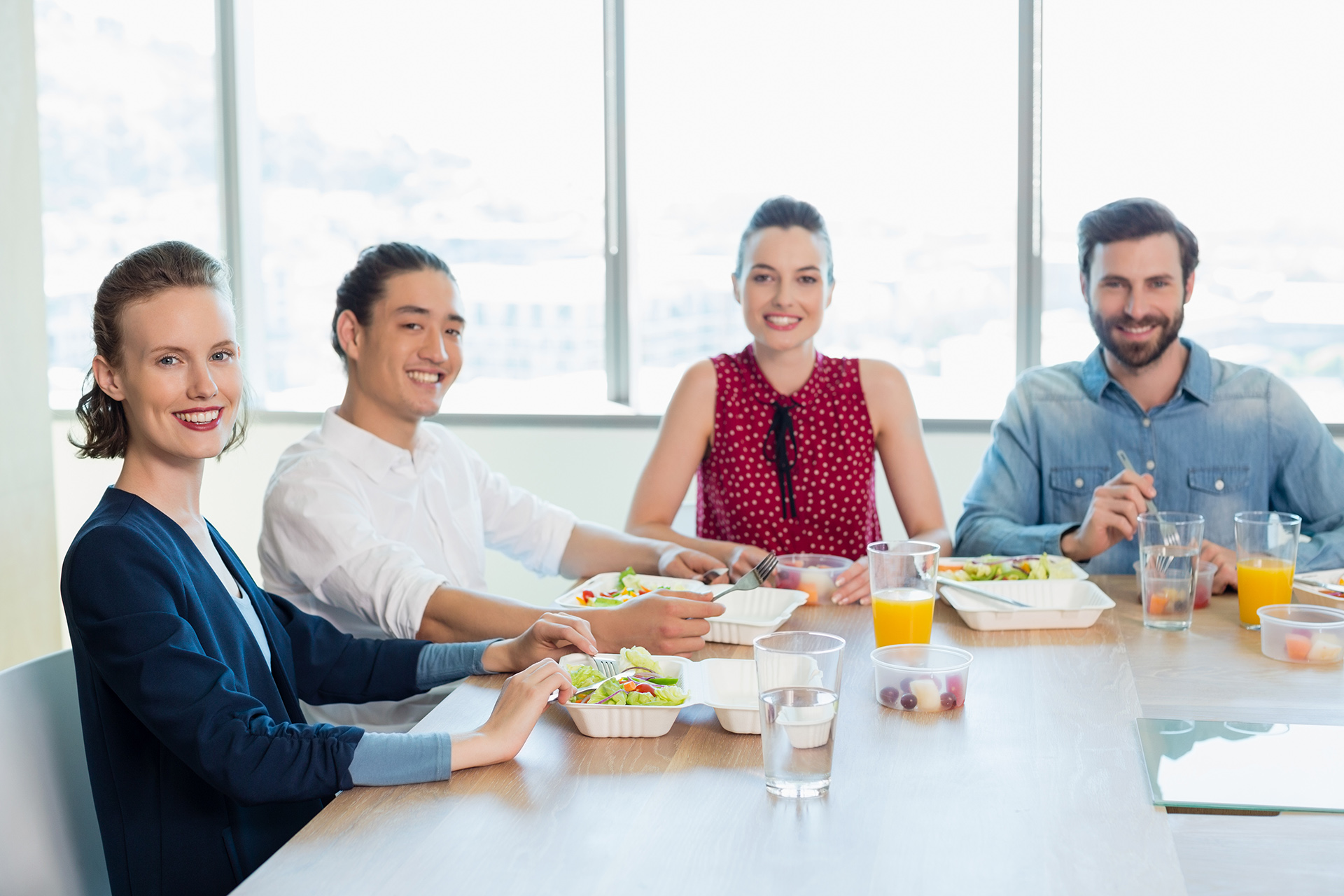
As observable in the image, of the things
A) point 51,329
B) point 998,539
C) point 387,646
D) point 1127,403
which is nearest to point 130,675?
point 387,646

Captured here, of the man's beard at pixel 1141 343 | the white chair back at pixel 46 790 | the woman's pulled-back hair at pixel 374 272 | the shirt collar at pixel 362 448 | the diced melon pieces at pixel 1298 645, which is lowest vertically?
the white chair back at pixel 46 790

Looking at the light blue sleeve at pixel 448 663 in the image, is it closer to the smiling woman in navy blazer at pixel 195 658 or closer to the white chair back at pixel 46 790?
the smiling woman in navy blazer at pixel 195 658

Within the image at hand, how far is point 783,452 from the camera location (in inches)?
97.1

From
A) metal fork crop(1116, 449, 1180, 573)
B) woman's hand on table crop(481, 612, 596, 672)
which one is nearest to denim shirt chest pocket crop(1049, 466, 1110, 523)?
metal fork crop(1116, 449, 1180, 573)

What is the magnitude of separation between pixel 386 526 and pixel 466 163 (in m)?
2.41

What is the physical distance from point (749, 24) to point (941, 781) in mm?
3253

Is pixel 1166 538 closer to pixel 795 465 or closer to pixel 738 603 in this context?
pixel 738 603

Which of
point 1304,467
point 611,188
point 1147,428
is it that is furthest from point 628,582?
point 611,188

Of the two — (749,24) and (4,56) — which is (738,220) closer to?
(749,24)

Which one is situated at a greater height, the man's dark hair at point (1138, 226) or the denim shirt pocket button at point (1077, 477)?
the man's dark hair at point (1138, 226)

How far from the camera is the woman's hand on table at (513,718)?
3.86 feet

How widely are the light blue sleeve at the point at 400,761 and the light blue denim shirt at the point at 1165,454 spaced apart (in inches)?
52.7

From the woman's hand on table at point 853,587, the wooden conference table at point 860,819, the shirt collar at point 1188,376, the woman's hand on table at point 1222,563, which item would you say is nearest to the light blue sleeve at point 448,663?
the wooden conference table at point 860,819

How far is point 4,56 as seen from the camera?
8.41 feet
